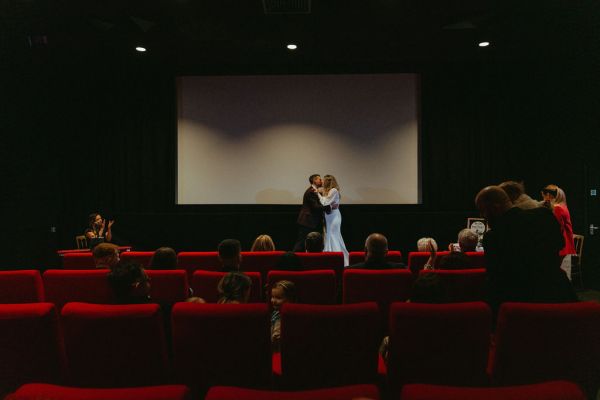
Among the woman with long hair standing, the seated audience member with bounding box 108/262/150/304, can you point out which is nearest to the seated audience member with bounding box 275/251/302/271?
the seated audience member with bounding box 108/262/150/304

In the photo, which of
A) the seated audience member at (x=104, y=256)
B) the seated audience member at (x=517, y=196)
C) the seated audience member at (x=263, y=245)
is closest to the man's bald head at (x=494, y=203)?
the seated audience member at (x=517, y=196)

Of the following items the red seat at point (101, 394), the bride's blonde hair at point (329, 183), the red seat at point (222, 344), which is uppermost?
the bride's blonde hair at point (329, 183)

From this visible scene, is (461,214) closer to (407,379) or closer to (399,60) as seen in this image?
(399,60)

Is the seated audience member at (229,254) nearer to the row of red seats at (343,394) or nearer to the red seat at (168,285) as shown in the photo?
the red seat at (168,285)

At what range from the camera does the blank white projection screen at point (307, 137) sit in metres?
7.59

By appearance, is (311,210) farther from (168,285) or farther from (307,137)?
(168,285)

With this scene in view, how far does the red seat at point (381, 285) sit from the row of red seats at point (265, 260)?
95 cm

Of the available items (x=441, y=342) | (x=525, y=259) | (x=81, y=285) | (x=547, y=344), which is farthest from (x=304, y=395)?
(x=81, y=285)

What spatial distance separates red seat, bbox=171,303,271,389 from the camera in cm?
168

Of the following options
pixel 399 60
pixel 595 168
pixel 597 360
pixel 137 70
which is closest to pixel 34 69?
pixel 137 70

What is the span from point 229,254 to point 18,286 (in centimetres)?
145

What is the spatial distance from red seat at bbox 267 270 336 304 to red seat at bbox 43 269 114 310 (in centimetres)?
117

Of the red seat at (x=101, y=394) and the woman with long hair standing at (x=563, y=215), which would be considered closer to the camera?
the red seat at (x=101, y=394)

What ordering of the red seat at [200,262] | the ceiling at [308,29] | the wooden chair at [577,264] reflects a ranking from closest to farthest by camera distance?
1. the red seat at [200,262]
2. the ceiling at [308,29]
3. the wooden chair at [577,264]
